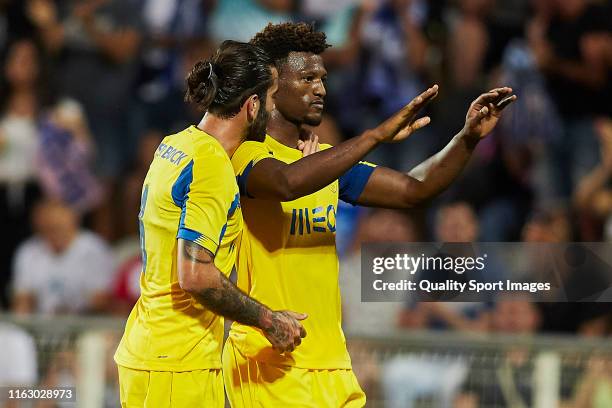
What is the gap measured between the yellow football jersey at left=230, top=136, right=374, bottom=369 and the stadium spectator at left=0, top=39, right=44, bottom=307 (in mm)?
4967

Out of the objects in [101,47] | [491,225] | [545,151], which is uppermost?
[101,47]

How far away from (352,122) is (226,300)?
180 inches

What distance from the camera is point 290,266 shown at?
465 cm

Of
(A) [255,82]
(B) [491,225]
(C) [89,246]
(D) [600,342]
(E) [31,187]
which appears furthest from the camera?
(E) [31,187]

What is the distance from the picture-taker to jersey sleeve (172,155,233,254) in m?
4.12

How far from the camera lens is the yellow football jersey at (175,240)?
4.19 m

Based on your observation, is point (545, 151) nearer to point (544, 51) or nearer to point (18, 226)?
point (544, 51)

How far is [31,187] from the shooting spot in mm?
9367

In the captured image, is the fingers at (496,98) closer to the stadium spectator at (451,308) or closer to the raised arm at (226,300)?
the raised arm at (226,300)

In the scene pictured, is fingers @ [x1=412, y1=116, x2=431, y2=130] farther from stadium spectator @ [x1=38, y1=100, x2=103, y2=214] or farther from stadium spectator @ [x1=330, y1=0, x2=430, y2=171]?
stadium spectator @ [x1=38, y1=100, x2=103, y2=214]

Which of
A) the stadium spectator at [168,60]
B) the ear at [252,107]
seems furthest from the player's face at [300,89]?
the stadium spectator at [168,60]

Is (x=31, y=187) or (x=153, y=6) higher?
(x=153, y=6)

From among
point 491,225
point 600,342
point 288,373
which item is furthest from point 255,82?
point 491,225

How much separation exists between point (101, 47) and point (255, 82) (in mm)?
5312
